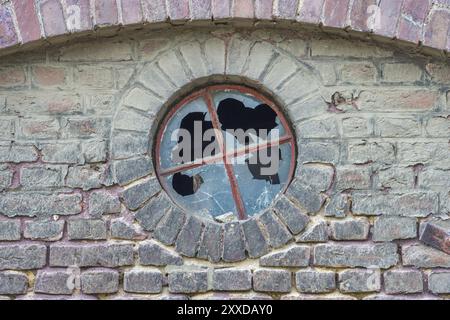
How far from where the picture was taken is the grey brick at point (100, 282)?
3.39 m

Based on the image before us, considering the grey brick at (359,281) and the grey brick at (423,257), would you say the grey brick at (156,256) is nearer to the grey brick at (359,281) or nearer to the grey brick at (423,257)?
the grey brick at (359,281)

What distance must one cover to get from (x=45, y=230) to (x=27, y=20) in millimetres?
1022

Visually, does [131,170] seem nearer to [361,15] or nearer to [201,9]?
[201,9]

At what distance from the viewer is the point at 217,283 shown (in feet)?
11.1

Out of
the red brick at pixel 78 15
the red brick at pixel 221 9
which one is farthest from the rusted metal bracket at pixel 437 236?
the red brick at pixel 78 15

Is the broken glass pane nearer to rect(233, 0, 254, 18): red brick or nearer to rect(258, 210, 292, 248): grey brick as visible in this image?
rect(258, 210, 292, 248): grey brick

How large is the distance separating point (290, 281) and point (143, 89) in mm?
1190

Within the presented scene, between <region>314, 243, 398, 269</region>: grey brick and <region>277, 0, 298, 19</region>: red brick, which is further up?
<region>277, 0, 298, 19</region>: red brick

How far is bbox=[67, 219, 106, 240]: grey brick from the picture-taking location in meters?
3.43

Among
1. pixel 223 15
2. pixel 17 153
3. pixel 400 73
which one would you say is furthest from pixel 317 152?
pixel 17 153

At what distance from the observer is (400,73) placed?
3.50 m

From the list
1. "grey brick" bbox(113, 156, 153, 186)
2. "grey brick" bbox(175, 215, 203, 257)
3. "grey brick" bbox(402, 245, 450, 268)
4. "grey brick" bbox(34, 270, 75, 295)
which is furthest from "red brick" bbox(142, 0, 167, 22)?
"grey brick" bbox(402, 245, 450, 268)

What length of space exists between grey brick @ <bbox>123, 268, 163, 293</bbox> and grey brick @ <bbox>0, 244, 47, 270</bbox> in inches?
17.1
